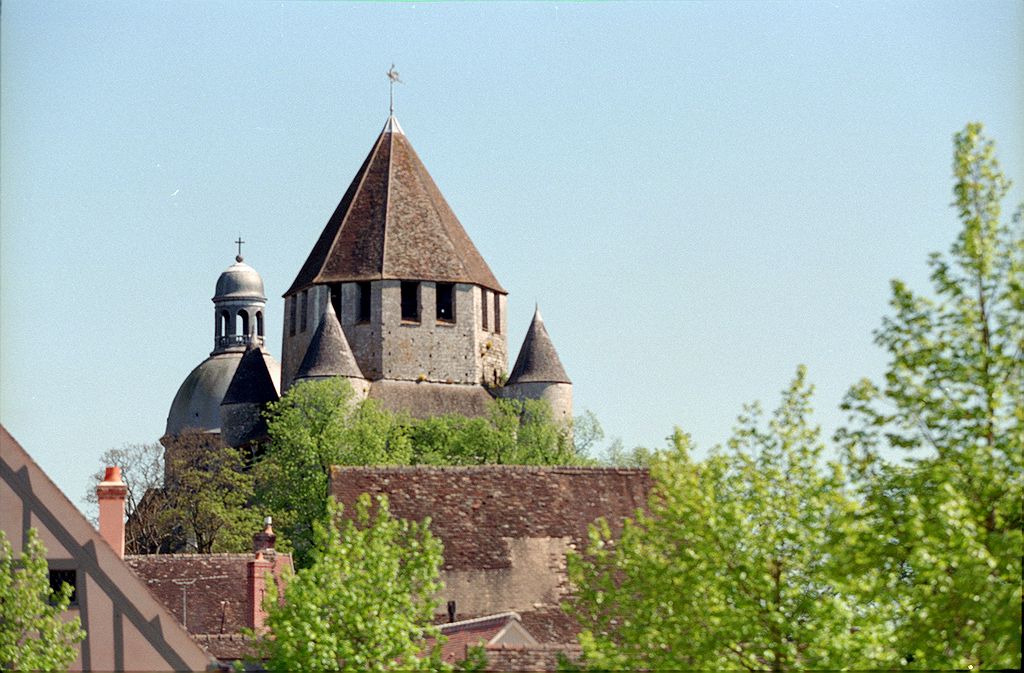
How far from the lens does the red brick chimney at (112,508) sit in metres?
31.9

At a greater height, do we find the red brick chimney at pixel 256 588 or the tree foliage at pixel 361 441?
the tree foliage at pixel 361 441

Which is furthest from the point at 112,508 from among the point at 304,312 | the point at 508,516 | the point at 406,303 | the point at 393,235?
the point at 304,312

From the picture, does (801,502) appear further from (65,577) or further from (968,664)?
(65,577)

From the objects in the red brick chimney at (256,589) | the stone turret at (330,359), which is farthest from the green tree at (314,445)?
the red brick chimney at (256,589)

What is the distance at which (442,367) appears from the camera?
301 feet

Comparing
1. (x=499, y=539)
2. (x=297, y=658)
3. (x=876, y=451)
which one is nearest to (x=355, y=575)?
(x=297, y=658)

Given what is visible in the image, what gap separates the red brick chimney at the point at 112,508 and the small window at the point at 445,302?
198 feet

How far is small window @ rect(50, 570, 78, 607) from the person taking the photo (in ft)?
101

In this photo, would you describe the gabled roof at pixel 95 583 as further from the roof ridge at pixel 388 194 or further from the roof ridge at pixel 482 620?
the roof ridge at pixel 388 194

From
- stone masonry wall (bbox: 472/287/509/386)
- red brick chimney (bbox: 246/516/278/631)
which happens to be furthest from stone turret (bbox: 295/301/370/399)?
red brick chimney (bbox: 246/516/278/631)

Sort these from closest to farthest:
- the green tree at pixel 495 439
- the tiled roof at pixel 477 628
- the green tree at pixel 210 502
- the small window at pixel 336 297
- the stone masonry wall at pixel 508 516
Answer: the tiled roof at pixel 477 628 < the stone masonry wall at pixel 508 516 < the green tree at pixel 210 502 < the green tree at pixel 495 439 < the small window at pixel 336 297

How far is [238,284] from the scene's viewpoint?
12625cm

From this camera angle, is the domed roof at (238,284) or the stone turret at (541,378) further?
the domed roof at (238,284)

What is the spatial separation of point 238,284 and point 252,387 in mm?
31509
